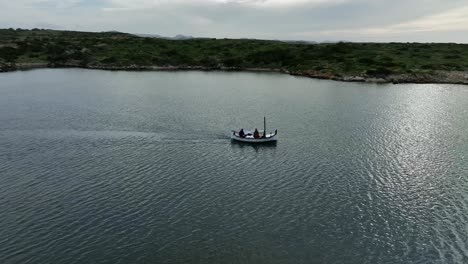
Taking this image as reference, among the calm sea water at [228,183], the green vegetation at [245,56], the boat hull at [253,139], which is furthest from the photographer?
the green vegetation at [245,56]

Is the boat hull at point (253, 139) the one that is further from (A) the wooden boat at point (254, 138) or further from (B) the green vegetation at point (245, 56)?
(B) the green vegetation at point (245, 56)

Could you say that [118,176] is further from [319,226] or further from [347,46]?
[347,46]

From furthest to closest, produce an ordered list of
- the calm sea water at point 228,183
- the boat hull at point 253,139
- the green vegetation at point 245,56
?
the green vegetation at point 245,56 < the boat hull at point 253,139 < the calm sea water at point 228,183

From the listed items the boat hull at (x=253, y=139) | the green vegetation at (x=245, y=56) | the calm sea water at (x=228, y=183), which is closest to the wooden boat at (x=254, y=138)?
the boat hull at (x=253, y=139)

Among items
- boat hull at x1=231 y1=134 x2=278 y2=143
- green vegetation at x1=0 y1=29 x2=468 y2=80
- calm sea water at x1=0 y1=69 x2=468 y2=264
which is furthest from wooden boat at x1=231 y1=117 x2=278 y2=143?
green vegetation at x1=0 y1=29 x2=468 y2=80

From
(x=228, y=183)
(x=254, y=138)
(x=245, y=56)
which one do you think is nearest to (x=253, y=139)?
(x=254, y=138)

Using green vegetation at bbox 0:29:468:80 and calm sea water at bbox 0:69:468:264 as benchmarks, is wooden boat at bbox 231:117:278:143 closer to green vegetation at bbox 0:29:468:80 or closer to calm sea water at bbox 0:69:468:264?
calm sea water at bbox 0:69:468:264

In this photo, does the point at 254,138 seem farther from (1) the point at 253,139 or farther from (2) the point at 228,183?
(2) the point at 228,183
